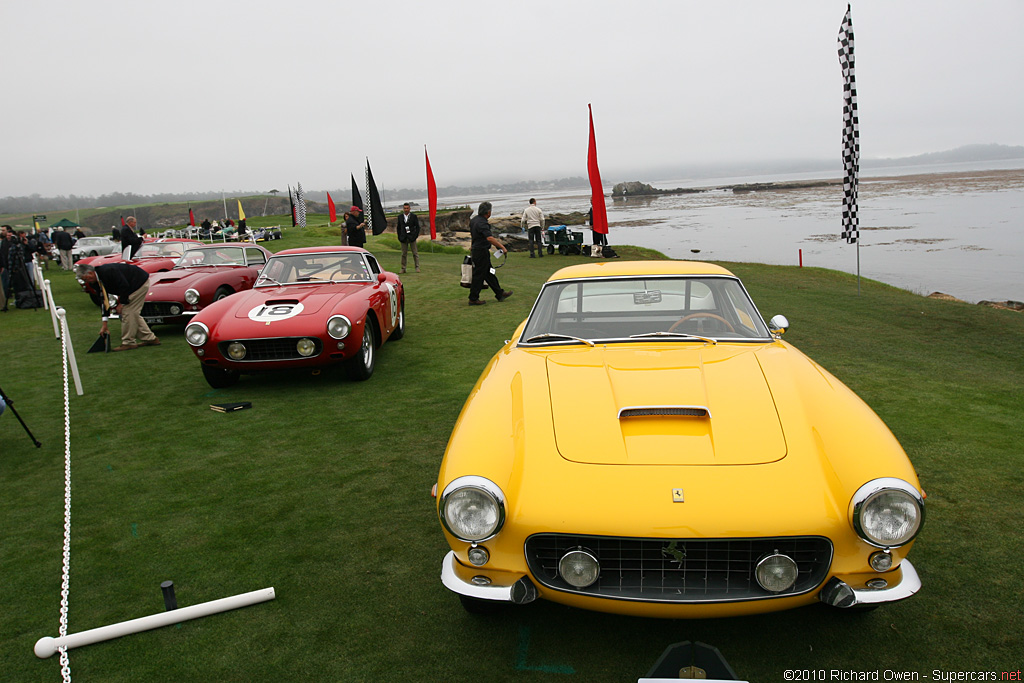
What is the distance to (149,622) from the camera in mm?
3008

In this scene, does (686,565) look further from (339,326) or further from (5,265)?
A: (5,265)

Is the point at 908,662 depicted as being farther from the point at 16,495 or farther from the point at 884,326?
the point at 884,326

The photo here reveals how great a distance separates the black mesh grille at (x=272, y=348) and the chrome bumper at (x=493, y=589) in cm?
466

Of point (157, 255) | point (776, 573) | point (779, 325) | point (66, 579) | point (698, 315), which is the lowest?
point (66, 579)

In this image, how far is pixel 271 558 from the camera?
3.65 m

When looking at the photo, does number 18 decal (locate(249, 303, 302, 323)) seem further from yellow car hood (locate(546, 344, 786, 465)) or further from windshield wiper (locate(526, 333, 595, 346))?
yellow car hood (locate(546, 344, 786, 465))

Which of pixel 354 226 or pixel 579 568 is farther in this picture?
pixel 354 226

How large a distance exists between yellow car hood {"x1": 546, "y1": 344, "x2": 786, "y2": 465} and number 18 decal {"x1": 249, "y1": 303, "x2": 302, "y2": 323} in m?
4.27

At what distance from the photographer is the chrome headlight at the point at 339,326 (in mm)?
6895

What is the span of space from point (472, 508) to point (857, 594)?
1.48 m

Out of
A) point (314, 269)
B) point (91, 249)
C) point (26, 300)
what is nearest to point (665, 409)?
point (314, 269)

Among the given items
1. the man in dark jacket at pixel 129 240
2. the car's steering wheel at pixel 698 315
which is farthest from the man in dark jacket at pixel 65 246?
the car's steering wheel at pixel 698 315

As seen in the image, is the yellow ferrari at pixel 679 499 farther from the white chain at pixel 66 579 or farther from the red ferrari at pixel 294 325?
the red ferrari at pixel 294 325

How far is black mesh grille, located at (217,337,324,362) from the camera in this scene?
6.88 m
